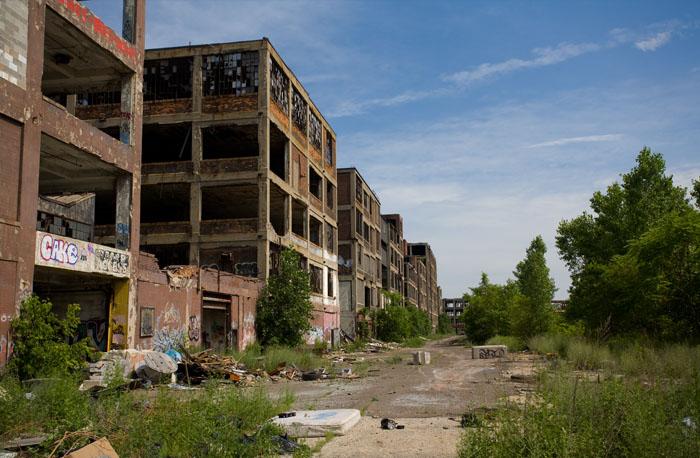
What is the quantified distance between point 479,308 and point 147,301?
101 feet

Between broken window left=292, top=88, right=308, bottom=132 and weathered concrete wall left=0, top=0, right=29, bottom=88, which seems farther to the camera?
broken window left=292, top=88, right=308, bottom=132

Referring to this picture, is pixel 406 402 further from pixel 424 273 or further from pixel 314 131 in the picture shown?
pixel 424 273

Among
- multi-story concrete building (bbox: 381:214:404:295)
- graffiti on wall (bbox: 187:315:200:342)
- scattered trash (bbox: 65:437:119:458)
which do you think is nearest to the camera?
scattered trash (bbox: 65:437:119:458)

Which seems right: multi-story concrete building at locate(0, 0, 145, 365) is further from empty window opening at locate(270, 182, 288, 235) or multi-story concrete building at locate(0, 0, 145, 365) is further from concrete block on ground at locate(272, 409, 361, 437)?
empty window opening at locate(270, 182, 288, 235)

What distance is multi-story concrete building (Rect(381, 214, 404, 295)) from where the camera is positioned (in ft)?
216

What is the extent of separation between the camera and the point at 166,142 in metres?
31.9

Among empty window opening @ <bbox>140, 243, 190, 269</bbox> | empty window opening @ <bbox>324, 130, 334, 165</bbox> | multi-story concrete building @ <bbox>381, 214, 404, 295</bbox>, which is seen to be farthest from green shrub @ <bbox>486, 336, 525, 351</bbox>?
multi-story concrete building @ <bbox>381, 214, 404, 295</bbox>

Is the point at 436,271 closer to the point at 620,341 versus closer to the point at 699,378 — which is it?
the point at 620,341

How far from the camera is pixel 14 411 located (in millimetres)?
7902

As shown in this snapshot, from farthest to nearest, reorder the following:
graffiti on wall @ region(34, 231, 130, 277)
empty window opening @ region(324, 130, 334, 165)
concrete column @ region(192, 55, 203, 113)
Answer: empty window opening @ region(324, 130, 334, 165) < concrete column @ region(192, 55, 203, 113) < graffiti on wall @ region(34, 231, 130, 277)

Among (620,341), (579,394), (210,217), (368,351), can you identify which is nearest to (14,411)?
(579,394)

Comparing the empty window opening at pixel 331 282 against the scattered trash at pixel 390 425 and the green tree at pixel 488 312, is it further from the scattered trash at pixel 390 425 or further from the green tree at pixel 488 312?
the scattered trash at pixel 390 425

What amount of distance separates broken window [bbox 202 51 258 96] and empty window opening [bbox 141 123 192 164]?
2292mm

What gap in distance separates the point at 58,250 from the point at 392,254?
56838 mm
